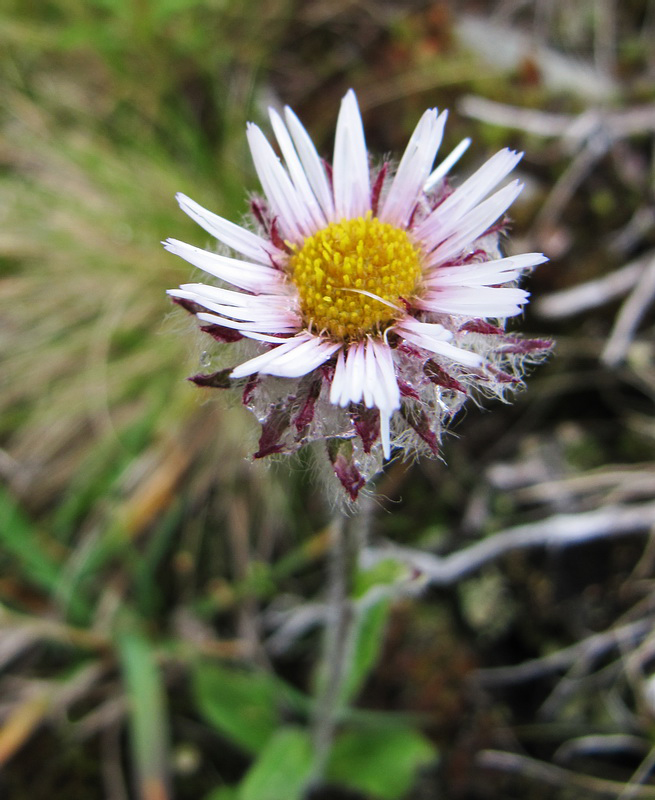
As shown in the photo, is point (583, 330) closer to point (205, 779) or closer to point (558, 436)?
point (558, 436)

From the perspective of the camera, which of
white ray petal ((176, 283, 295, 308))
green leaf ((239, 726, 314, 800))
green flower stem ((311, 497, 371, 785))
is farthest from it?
green leaf ((239, 726, 314, 800))

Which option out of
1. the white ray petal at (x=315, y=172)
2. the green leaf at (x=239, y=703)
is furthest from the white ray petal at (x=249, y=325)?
the green leaf at (x=239, y=703)

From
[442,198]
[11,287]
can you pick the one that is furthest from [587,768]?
[11,287]

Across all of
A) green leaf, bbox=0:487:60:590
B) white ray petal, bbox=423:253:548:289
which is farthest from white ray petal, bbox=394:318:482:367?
green leaf, bbox=0:487:60:590

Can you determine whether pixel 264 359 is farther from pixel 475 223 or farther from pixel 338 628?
pixel 338 628

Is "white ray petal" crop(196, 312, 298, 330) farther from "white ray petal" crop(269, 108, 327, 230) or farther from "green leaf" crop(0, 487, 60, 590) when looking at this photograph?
"green leaf" crop(0, 487, 60, 590)
